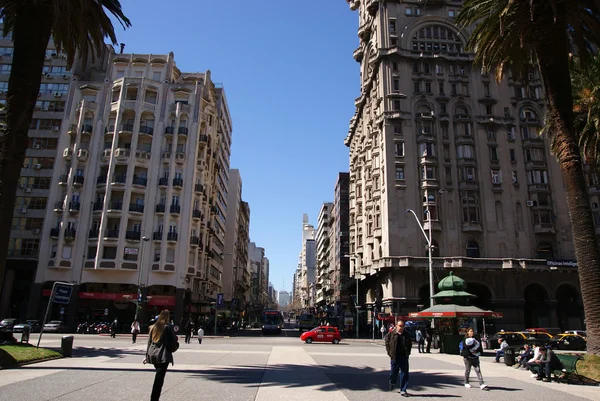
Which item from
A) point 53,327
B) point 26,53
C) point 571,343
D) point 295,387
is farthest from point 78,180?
point 571,343

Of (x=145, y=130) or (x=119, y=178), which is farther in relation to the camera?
(x=145, y=130)

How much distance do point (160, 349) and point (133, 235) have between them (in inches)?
1714

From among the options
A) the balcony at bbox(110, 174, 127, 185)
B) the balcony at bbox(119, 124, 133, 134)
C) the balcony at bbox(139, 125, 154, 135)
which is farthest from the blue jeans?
the balcony at bbox(119, 124, 133, 134)

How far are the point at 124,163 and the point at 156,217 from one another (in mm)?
7583

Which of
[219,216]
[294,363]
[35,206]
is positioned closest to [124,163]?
[35,206]

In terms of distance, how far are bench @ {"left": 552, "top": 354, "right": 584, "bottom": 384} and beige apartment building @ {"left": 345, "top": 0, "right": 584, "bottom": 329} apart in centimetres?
3419

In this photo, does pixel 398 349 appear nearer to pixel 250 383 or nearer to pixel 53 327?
pixel 250 383

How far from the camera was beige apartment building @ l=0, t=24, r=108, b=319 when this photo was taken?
165 ft

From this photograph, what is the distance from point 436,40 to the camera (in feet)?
197

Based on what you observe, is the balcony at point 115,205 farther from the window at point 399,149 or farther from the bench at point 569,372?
the bench at point 569,372

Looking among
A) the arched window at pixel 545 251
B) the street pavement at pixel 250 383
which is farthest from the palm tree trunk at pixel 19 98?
the arched window at pixel 545 251

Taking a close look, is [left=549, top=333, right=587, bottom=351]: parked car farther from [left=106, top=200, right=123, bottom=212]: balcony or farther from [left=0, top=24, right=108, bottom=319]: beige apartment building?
[left=0, top=24, right=108, bottom=319]: beige apartment building

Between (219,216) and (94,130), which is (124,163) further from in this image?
(219,216)

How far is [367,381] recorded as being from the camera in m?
13.6
